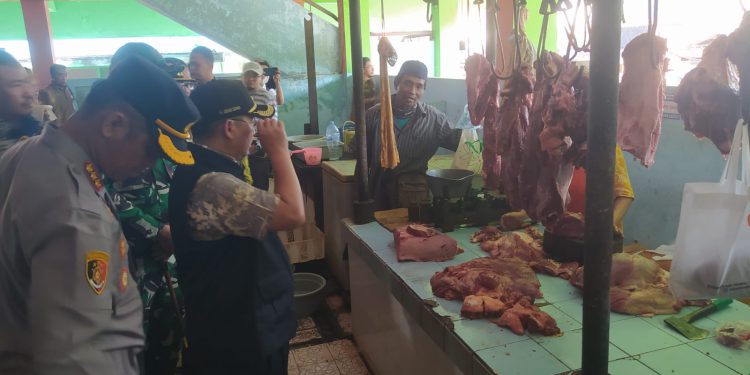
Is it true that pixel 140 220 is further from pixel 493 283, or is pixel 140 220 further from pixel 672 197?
pixel 672 197

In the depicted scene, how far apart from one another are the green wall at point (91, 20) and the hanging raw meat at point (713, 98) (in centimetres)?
1321

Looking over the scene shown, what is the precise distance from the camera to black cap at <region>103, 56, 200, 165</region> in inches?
50.9

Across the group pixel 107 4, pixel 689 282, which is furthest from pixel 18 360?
pixel 107 4

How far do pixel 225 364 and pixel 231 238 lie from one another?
0.51 metres

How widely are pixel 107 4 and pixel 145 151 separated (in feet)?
44.7

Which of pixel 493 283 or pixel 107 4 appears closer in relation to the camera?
pixel 493 283

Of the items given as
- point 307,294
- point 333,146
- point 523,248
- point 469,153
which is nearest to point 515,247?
point 523,248

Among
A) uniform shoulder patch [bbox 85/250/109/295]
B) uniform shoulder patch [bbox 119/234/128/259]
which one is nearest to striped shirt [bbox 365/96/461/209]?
uniform shoulder patch [bbox 119/234/128/259]

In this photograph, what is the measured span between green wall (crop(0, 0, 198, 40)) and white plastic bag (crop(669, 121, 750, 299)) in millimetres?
13479

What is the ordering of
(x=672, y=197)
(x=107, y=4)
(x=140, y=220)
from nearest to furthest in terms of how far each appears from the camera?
(x=140, y=220)
(x=672, y=197)
(x=107, y=4)

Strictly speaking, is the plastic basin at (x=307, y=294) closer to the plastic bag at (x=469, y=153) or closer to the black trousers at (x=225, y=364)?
the plastic bag at (x=469, y=153)

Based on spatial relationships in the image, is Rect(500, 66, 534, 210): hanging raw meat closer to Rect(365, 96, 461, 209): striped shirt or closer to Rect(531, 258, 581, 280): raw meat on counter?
Rect(531, 258, 581, 280): raw meat on counter

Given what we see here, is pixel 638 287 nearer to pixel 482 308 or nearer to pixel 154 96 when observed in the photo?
pixel 482 308

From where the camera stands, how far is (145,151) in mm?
1315
